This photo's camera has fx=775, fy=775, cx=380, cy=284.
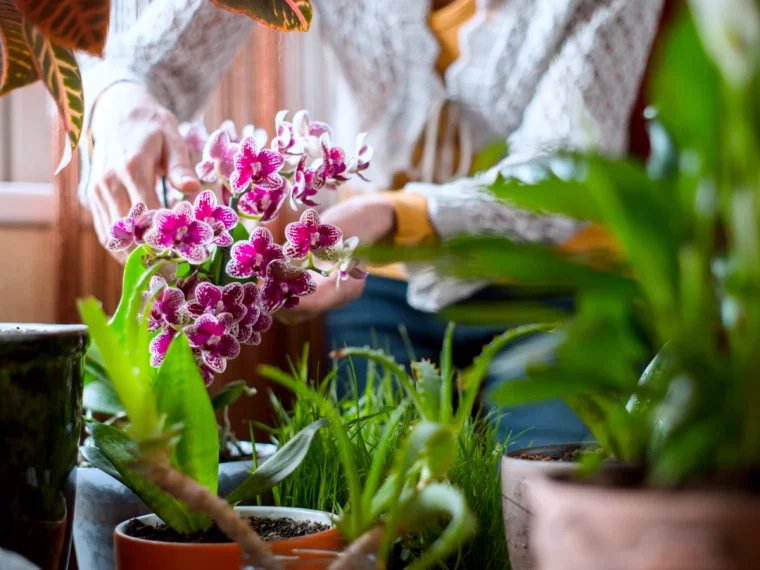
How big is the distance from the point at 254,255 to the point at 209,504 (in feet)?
0.75

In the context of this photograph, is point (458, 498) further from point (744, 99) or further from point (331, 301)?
point (331, 301)

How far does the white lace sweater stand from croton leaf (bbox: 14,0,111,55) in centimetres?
43

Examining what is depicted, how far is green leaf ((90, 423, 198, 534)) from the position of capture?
0.42m

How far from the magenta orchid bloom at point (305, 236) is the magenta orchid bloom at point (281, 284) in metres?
0.01

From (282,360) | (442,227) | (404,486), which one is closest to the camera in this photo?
(404,486)

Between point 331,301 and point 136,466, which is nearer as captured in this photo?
point 136,466

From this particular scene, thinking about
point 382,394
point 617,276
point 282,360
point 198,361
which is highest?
point 617,276

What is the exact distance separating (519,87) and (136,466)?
1022mm

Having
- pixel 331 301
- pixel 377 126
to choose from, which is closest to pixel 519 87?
pixel 377 126

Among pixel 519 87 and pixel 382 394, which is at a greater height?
pixel 519 87

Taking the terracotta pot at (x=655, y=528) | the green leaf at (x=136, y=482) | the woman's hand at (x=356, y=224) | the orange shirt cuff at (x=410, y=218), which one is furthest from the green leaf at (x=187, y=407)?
the orange shirt cuff at (x=410, y=218)

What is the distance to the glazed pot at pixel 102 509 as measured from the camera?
528 mm

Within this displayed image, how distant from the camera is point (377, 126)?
1.29m

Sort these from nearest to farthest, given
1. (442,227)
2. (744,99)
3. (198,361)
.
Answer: (744,99) → (198,361) → (442,227)
